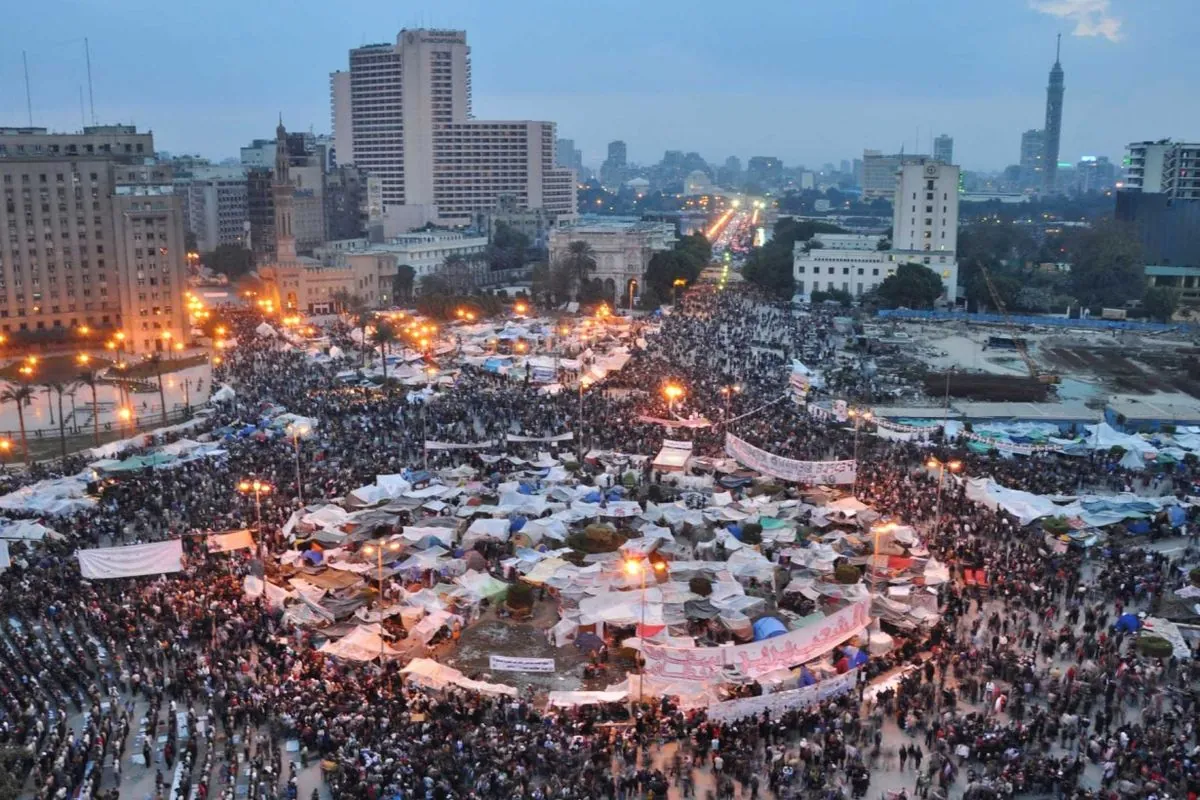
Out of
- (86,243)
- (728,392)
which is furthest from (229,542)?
(86,243)

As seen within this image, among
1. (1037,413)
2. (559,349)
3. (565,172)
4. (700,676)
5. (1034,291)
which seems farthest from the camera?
(565,172)

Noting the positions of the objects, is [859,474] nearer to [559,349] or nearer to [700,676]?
[700,676]

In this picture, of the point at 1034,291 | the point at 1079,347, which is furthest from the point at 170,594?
the point at 1034,291

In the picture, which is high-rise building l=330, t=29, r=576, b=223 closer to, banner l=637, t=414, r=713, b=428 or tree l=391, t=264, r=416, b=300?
tree l=391, t=264, r=416, b=300

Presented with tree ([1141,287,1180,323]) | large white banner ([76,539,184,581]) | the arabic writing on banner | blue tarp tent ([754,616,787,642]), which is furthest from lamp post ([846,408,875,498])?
tree ([1141,287,1180,323])

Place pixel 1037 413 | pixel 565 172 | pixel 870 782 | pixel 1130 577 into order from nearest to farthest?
pixel 870 782
pixel 1130 577
pixel 1037 413
pixel 565 172
